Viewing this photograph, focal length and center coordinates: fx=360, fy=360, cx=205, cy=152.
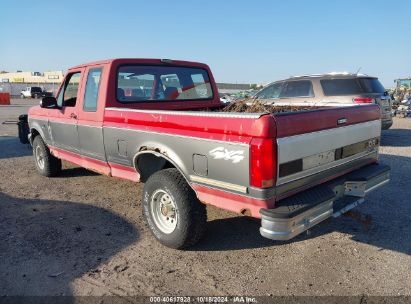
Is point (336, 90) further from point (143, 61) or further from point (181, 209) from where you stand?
point (181, 209)

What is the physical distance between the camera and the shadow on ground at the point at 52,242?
3.16 meters

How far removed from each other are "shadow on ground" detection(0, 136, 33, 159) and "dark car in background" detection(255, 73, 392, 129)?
615 centimetres

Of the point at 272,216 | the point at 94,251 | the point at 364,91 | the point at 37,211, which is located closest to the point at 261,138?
the point at 272,216

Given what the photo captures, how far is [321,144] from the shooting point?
3217 millimetres

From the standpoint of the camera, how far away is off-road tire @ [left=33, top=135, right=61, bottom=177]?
6336 millimetres

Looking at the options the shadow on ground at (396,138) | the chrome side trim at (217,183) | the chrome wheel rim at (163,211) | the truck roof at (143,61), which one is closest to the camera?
the chrome side trim at (217,183)

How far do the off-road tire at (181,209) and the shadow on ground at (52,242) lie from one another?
611mm

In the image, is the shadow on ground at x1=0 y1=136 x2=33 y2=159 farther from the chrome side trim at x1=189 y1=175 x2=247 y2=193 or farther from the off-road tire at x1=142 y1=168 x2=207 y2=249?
the chrome side trim at x1=189 y1=175 x2=247 y2=193

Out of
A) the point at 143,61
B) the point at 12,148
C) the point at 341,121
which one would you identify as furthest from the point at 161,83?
the point at 12,148

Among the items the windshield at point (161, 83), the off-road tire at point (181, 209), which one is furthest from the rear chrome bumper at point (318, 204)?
the windshield at point (161, 83)

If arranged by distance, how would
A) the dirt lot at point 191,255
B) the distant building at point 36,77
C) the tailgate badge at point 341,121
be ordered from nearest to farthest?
1. the dirt lot at point 191,255
2. the tailgate badge at point 341,121
3. the distant building at point 36,77

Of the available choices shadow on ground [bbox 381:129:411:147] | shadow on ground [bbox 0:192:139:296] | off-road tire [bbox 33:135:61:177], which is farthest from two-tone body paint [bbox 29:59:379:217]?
shadow on ground [bbox 381:129:411:147]

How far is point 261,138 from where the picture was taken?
8.95 feet

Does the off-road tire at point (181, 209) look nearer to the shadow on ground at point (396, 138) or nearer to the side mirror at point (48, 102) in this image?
the side mirror at point (48, 102)
